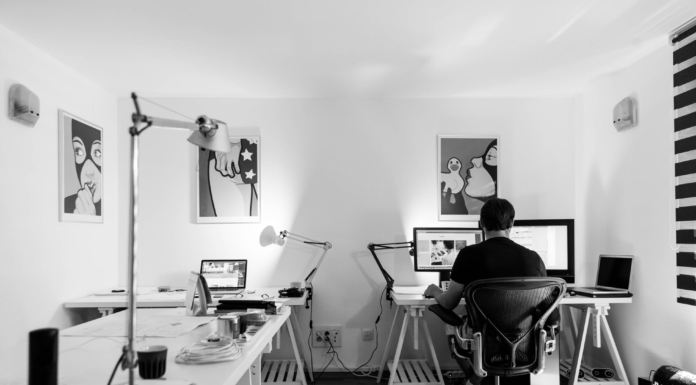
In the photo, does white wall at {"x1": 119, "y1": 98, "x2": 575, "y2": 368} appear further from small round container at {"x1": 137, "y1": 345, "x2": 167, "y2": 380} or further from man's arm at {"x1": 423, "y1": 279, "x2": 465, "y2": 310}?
small round container at {"x1": 137, "y1": 345, "x2": 167, "y2": 380}

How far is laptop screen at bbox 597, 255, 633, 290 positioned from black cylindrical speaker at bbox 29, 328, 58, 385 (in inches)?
126

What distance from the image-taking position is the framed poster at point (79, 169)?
3.03 meters

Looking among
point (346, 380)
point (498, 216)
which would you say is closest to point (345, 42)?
point (498, 216)

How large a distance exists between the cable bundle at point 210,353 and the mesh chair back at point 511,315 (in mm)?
1063

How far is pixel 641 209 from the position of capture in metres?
2.98

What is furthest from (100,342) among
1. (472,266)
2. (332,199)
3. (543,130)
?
(543,130)

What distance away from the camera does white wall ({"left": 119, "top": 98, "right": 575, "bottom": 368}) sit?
148 inches

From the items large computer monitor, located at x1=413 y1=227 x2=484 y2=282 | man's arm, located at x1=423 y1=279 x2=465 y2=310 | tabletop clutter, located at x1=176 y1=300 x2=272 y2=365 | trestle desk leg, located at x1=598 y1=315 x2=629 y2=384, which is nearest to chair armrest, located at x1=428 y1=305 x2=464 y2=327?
man's arm, located at x1=423 y1=279 x2=465 y2=310

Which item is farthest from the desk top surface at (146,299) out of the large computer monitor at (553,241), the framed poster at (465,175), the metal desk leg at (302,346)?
the large computer monitor at (553,241)

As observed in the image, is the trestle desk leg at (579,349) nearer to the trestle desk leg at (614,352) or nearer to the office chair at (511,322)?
the trestle desk leg at (614,352)

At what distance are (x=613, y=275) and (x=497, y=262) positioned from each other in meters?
1.42

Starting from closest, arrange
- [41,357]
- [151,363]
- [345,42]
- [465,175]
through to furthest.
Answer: [41,357]
[151,363]
[345,42]
[465,175]

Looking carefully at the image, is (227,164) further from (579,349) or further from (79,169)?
(579,349)

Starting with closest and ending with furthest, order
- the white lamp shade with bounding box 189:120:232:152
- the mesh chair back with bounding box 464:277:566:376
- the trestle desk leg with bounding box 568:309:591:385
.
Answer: the white lamp shade with bounding box 189:120:232:152, the mesh chair back with bounding box 464:277:566:376, the trestle desk leg with bounding box 568:309:591:385
